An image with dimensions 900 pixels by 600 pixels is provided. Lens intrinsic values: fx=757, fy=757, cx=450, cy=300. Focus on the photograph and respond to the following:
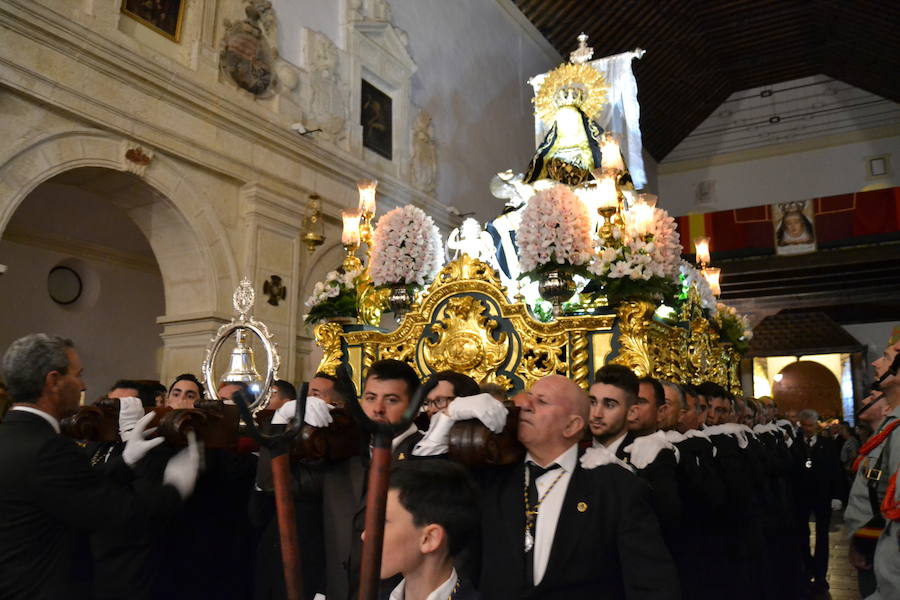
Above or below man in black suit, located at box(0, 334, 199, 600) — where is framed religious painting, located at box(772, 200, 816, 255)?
above

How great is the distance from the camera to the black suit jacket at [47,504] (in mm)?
2088

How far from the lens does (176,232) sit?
776cm

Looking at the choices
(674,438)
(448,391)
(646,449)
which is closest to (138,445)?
(448,391)

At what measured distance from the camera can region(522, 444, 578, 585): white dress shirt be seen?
2145 mm

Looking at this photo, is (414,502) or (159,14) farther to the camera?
(159,14)

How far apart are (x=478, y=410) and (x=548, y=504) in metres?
0.40

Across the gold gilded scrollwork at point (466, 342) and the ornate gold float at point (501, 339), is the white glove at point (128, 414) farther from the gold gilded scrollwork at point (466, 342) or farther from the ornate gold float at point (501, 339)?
the gold gilded scrollwork at point (466, 342)

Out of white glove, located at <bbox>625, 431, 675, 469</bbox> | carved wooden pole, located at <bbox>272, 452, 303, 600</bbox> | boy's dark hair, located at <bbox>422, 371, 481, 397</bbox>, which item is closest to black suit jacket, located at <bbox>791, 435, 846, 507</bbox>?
white glove, located at <bbox>625, 431, 675, 469</bbox>

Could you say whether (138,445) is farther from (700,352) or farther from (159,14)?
(159,14)

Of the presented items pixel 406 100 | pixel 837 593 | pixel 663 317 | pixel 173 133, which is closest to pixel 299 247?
pixel 173 133

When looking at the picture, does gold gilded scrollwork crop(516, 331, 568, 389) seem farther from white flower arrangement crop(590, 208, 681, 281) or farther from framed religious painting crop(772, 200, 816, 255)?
framed religious painting crop(772, 200, 816, 255)

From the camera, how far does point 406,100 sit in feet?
37.8

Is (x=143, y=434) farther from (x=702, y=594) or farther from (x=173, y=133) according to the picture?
(x=173, y=133)

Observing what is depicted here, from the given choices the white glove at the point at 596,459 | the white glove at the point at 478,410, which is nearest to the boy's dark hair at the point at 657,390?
the white glove at the point at 596,459
